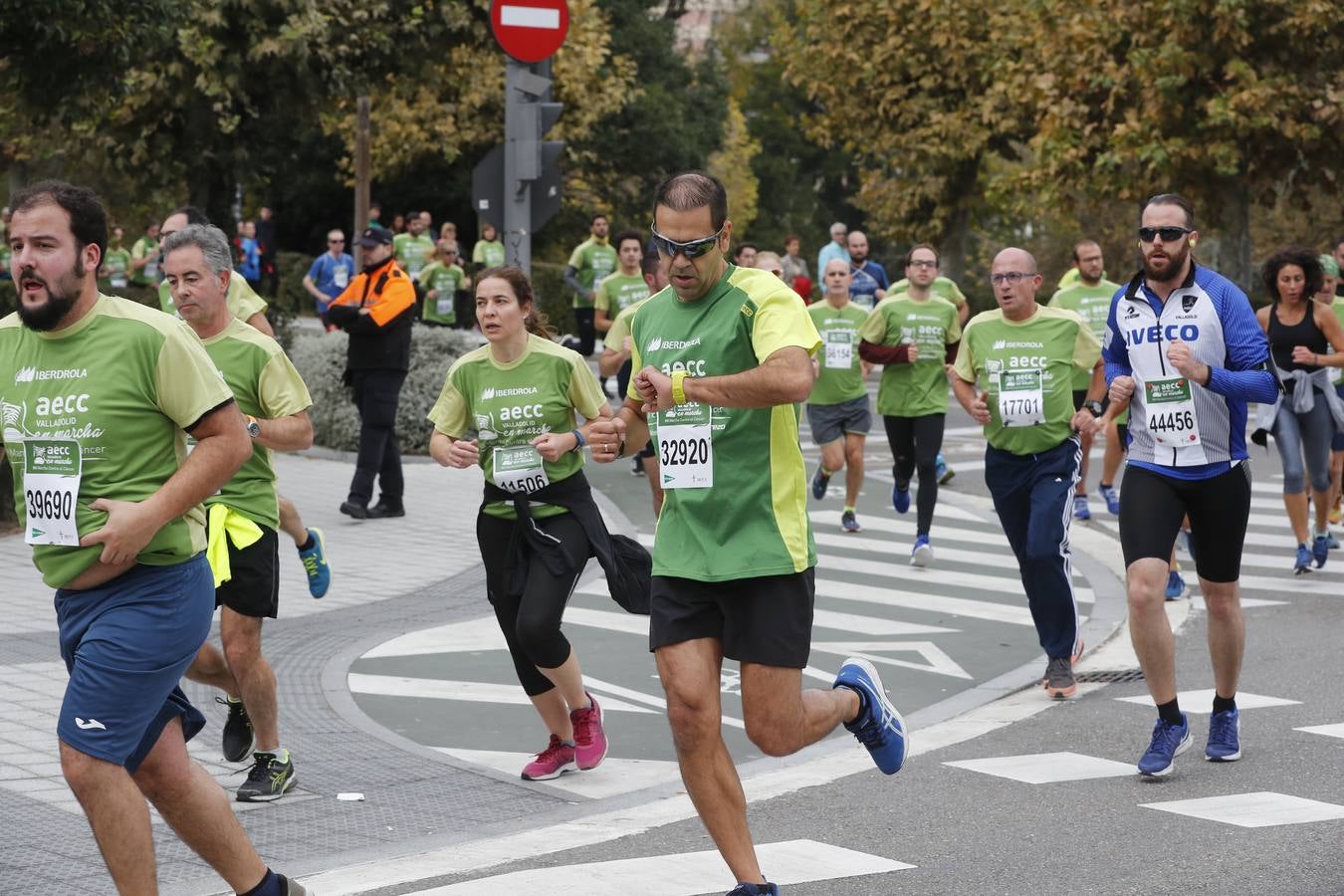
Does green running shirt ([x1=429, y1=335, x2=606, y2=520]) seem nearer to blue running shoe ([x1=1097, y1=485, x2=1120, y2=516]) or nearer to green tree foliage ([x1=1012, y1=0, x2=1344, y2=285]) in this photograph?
blue running shoe ([x1=1097, y1=485, x2=1120, y2=516])

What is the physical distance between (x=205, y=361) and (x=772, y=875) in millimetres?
2287

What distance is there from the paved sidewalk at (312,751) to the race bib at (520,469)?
1.07 meters

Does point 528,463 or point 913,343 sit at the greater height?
point 913,343

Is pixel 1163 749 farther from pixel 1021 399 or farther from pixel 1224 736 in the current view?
pixel 1021 399

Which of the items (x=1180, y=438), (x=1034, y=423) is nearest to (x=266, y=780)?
(x=1180, y=438)

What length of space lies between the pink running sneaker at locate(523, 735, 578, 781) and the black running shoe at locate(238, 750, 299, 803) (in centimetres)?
86

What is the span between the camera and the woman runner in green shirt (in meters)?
7.02

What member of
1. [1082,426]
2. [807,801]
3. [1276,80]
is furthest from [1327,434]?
[1276,80]

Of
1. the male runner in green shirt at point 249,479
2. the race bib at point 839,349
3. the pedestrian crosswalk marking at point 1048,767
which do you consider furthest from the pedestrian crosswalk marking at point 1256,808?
the race bib at point 839,349

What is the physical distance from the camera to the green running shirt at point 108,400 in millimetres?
4590

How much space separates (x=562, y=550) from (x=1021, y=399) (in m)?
2.85

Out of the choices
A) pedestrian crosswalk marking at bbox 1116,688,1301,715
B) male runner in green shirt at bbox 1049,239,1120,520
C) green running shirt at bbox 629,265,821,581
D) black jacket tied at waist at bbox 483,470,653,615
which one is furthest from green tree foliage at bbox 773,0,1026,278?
green running shirt at bbox 629,265,821,581

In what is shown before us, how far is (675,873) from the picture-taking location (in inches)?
229

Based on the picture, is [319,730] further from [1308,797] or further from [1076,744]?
[1308,797]
